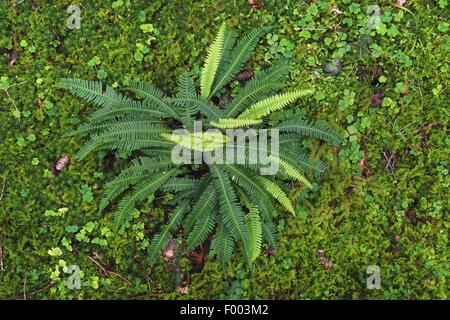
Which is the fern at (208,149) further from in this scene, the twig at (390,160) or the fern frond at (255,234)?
the twig at (390,160)

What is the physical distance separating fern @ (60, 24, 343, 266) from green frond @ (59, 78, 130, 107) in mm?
10

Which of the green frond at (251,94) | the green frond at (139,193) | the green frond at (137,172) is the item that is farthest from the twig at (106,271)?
the green frond at (251,94)

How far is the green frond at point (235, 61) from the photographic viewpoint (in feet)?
17.7

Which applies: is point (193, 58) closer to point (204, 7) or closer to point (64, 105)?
point (204, 7)

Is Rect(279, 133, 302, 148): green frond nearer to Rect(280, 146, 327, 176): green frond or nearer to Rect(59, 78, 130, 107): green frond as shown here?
Rect(280, 146, 327, 176): green frond

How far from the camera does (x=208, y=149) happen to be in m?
4.98

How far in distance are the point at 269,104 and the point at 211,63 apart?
748 mm

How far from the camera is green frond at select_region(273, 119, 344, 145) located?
→ 209 inches

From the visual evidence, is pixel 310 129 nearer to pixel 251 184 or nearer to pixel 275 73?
pixel 275 73

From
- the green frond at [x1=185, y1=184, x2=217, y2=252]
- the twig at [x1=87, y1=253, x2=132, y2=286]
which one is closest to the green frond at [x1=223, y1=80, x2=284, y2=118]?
the green frond at [x1=185, y1=184, x2=217, y2=252]

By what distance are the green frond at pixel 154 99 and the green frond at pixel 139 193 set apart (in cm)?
58

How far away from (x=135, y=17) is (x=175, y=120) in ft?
3.98

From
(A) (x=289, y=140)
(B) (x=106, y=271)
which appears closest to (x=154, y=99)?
(A) (x=289, y=140)
